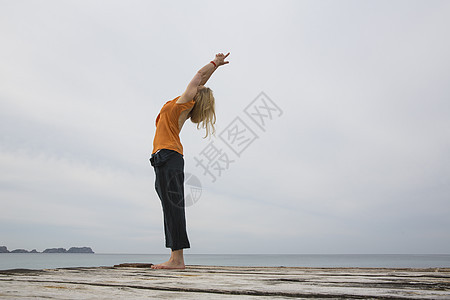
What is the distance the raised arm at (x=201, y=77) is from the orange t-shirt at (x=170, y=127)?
10 cm

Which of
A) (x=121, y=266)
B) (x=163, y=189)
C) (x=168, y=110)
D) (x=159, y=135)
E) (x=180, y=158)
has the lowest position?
(x=121, y=266)

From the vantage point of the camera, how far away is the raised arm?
3.84 metres

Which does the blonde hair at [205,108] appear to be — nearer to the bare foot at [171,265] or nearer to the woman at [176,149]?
the woman at [176,149]

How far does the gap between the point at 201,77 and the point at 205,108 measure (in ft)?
1.13

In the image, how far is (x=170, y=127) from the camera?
3.95 m

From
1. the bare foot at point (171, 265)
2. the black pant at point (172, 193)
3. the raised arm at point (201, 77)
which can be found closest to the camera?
the bare foot at point (171, 265)

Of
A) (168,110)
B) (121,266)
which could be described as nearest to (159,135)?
(168,110)

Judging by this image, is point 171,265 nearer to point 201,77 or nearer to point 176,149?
point 176,149

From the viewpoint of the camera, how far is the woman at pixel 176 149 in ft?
12.2

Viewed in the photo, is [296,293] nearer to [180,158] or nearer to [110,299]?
[110,299]

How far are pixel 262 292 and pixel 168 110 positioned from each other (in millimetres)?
2873

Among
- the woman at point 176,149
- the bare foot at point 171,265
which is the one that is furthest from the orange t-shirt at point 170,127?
the bare foot at point 171,265

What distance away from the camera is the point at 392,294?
1.33 metres

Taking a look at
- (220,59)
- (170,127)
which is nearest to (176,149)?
(170,127)
